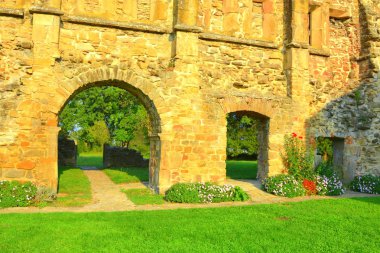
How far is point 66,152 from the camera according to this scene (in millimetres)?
18984

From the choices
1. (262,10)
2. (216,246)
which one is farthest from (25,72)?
(262,10)

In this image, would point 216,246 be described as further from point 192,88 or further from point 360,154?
point 360,154

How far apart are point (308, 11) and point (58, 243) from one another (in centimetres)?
1038

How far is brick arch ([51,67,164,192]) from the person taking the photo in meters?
8.81

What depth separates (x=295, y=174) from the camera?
1039 centimetres

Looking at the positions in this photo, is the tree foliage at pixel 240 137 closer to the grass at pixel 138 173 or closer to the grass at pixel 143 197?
the grass at pixel 138 173

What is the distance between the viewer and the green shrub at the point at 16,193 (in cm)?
748

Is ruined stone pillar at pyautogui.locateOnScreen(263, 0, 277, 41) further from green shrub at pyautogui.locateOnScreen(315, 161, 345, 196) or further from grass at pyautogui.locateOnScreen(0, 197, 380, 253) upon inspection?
grass at pyautogui.locateOnScreen(0, 197, 380, 253)

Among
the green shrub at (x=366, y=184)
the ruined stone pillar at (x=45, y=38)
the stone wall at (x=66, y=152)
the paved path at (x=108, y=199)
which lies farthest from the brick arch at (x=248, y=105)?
the stone wall at (x=66, y=152)

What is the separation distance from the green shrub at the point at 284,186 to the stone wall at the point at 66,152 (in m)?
12.5

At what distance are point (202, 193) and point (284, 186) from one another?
101 inches

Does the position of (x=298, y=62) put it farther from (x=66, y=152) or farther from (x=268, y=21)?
(x=66, y=152)

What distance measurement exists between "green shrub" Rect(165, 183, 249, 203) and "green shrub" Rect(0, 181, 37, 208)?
3203mm

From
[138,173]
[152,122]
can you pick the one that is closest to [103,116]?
[138,173]
